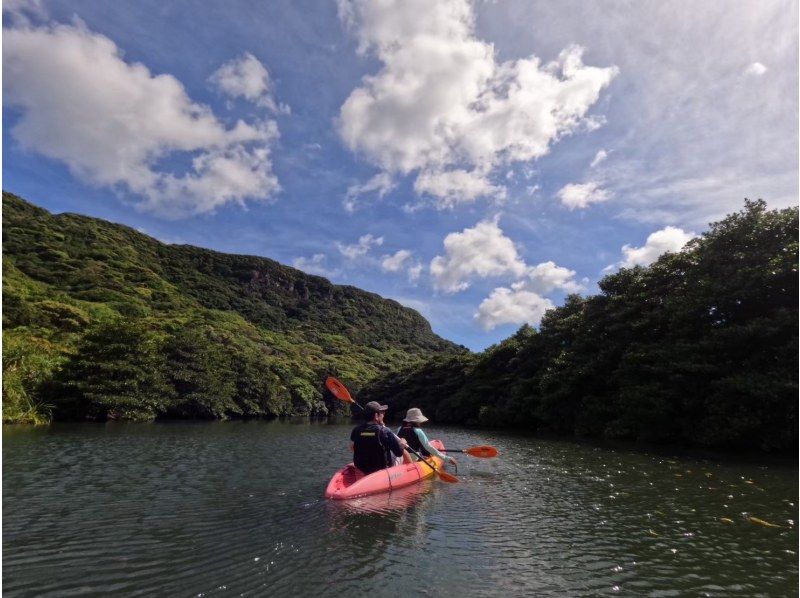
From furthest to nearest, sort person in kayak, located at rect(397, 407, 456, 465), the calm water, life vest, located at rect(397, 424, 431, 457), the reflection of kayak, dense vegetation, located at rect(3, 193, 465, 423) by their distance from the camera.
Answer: dense vegetation, located at rect(3, 193, 465, 423), life vest, located at rect(397, 424, 431, 457), person in kayak, located at rect(397, 407, 456, 465), the reflection of kayak, the calm water

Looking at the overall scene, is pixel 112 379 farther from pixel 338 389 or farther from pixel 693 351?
pixel 693 351

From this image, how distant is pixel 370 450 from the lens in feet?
36.7

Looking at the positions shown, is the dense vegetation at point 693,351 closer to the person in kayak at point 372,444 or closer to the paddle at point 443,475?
the paddle at point 443,475

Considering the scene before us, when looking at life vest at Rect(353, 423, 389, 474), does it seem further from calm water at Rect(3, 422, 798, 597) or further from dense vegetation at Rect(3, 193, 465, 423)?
dense vegetation at Rect(3, 193, 465, 423)

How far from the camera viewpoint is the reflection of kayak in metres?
9.89

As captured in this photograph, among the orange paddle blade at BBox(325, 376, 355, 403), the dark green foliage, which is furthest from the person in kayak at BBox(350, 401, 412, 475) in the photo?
the dark green foliage

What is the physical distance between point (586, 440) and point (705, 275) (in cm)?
997

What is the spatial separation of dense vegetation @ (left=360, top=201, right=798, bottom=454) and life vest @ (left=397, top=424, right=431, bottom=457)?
39.1 feet

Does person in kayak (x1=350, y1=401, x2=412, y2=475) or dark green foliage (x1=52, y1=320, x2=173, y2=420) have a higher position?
dark green foliage (x1=52, y1=320, x2=173, y2=420)

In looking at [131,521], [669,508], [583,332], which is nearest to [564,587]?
[669,508]

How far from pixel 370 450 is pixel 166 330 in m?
49.9

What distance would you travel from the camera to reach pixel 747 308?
63.0 ft

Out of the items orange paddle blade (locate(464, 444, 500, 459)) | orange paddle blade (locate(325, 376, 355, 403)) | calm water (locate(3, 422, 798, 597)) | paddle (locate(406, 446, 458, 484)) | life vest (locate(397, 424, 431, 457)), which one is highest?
orange paddle blade (locate(325, 376, 355, 403))

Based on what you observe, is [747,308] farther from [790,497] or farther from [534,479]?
[534,479]
